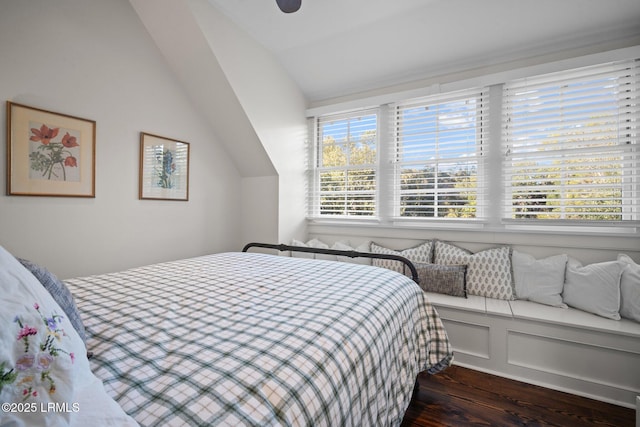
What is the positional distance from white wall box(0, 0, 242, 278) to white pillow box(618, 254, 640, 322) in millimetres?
3401

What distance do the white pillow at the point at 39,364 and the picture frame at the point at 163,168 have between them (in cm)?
213

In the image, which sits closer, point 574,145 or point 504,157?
point 574,145

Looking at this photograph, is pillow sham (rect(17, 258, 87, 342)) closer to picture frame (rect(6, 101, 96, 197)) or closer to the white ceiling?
picture frame (rect(6, 101, 96, 197))

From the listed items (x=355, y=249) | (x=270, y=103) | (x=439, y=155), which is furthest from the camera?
(x=355, y=249)

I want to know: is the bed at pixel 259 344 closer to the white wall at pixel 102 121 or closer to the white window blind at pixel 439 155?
the white wall at pixel 102 121

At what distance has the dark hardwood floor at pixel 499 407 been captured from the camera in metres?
1.70

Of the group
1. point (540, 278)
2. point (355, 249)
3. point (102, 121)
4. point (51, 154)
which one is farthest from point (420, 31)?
point (51, 154)

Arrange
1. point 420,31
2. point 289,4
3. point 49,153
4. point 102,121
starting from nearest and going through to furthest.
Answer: point 289,4 < point 49,153 < point 102,121 < point 420,31

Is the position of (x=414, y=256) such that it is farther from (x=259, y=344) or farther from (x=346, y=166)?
(x=259, y=344)

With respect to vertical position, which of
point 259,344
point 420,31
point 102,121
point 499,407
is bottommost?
point 499,407

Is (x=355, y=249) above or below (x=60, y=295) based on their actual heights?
below

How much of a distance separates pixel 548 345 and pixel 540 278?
53 cm

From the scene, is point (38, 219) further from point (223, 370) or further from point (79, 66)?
point (223, 370)

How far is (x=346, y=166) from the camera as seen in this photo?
351 centimetres
